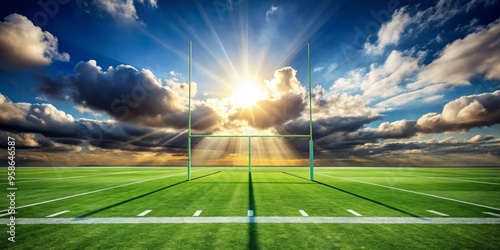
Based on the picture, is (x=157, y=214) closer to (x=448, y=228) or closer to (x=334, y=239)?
(x=334, y=239)

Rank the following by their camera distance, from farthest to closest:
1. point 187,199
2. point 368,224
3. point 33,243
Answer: point 187,199, point 368,224, point 33,243

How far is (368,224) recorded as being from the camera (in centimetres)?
643

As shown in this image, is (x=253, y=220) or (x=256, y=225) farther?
(x=253, y=220)

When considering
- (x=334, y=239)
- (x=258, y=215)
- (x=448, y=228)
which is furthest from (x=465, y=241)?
(x=258, y=215)

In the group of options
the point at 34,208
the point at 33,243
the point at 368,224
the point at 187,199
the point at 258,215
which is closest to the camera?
the point at 33,243

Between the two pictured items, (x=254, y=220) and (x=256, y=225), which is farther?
(x=254, y=220)

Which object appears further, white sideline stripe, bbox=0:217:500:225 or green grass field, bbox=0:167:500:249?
white sideline stripe, bbox=0:217:500:225

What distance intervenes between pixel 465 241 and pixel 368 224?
183 centimetres

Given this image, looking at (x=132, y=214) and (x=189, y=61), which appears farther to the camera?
(x=189, y=61)

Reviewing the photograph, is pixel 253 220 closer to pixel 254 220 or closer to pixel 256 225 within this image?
pixel 254 220

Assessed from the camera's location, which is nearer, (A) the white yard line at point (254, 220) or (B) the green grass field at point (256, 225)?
(B) the green grass field at point (256, 225)

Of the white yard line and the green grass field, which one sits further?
the white yard line

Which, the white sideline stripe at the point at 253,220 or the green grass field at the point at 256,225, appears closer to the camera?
the green grass field at the point at 256,225

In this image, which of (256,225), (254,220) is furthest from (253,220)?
(256,225)
